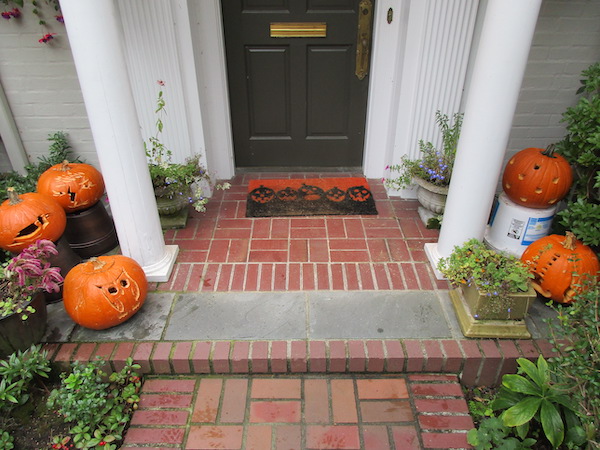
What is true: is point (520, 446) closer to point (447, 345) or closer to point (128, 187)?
point (447, 345)

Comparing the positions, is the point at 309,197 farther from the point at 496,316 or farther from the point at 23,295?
the point at 23,295

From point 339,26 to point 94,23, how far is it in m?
2.04

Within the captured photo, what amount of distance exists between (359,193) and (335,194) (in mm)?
210

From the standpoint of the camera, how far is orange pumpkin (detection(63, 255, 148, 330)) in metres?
2.37

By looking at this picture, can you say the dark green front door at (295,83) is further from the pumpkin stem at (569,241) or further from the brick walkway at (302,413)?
the brick walkway at (302,413)

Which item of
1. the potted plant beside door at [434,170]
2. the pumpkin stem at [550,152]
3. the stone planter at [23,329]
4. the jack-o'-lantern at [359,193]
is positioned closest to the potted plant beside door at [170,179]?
the stone planter at [23,329]

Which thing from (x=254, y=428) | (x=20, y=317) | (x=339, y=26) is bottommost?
(x=254, y=428)

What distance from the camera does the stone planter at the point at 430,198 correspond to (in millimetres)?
3232

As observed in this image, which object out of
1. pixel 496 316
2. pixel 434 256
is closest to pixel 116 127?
pixel 434 256

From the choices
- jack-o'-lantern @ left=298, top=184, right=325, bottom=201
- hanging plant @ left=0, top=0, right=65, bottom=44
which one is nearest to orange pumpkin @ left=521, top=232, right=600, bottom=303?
jack-o'-lantern @ left=298, top=184, right=325, bottom=201

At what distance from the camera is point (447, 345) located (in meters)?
2.41

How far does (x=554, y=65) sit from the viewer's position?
3.24 m

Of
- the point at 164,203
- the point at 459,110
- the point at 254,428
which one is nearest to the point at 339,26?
the point at 459,110

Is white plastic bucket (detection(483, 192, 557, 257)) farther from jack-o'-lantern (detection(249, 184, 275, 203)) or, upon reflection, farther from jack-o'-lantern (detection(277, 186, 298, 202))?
jack-o'-lantern (detection(249, 184, 275, 203))
